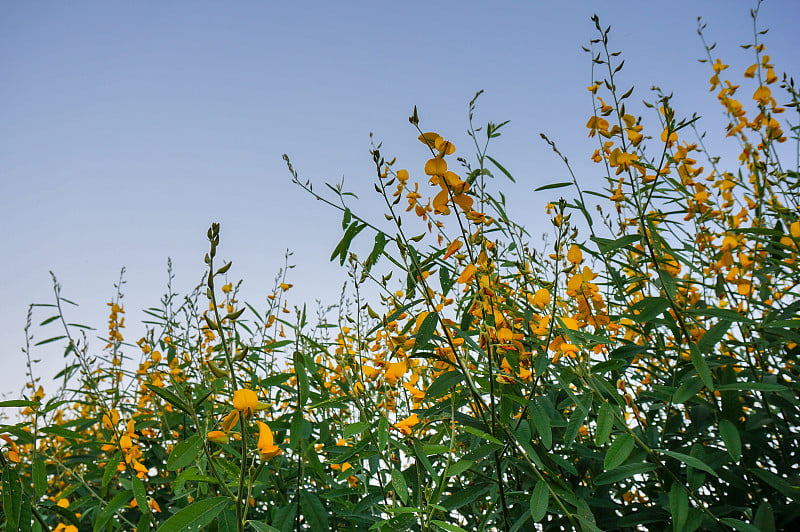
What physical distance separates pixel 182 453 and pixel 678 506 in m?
1.17

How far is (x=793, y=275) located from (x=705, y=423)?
2.24ft

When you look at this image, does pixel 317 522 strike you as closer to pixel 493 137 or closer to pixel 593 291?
pixel 593 291

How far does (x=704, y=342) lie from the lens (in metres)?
1.43

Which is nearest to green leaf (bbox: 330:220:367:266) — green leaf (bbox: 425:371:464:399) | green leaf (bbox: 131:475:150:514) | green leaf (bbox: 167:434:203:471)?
green leaf (bbox: 425:371:464:399)

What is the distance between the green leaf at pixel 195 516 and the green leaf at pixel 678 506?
1.04 m

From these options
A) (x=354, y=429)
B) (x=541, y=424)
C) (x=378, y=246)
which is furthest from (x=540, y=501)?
(x=378, y=246)

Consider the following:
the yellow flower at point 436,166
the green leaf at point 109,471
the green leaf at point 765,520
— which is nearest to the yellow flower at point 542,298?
the yellow flower at point 436,166

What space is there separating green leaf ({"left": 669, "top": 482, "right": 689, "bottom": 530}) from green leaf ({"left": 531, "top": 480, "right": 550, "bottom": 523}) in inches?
12.5

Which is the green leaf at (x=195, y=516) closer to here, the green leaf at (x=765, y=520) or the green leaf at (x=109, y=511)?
the green leaf at (x=109, y=511)

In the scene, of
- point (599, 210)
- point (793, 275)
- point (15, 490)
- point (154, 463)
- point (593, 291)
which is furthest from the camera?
point (599, 210)

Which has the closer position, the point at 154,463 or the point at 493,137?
the point at 493,137

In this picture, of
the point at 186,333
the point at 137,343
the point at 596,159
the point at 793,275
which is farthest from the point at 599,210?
the point at 137,343

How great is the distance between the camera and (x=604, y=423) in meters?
1.19

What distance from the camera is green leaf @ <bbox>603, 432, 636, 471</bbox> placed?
1.17 m
